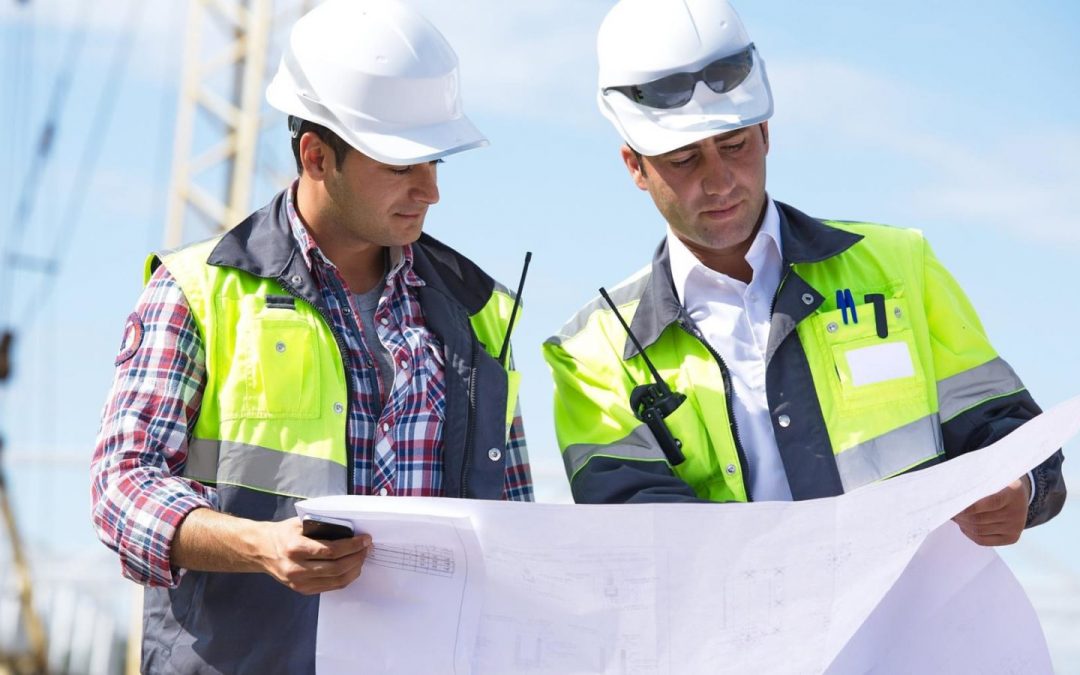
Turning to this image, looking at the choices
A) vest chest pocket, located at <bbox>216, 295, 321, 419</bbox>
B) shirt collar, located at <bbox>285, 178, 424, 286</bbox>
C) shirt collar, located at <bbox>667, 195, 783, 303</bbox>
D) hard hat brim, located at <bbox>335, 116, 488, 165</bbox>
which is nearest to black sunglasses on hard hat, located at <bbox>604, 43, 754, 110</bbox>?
shirt collar, located at <bbox>667, 195, 783, 303</bbox>

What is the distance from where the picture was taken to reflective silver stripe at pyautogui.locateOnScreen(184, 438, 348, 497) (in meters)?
2.76

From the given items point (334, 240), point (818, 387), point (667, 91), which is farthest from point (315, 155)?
point (818, 387)

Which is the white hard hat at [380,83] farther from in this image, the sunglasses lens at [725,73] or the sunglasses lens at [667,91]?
the sunglasses lens at [725,73]

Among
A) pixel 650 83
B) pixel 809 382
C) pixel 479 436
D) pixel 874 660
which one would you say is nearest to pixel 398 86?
pixel 650 83

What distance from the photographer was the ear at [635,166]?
10.8 feet

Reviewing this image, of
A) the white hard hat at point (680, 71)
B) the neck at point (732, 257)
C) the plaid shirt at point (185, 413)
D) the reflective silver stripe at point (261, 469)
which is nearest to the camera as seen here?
the plaid shirt at point (185, 413)

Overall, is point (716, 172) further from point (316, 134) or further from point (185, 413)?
point (185, 413)

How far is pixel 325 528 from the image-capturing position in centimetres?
240

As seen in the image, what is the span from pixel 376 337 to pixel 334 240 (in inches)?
9.5

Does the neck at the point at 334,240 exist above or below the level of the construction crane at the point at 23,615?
above

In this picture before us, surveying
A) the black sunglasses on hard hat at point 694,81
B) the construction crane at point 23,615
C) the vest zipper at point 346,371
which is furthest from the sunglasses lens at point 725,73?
the construction crane at point 23,615

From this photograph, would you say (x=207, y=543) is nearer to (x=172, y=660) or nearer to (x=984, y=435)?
(x=172, y=660)

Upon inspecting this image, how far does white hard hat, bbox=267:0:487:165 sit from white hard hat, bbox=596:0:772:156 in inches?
14.8

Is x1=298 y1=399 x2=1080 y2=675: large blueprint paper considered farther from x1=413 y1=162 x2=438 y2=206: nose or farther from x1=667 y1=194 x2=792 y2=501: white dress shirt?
x1=413 y1=162 x2=438 y2=206: nose
